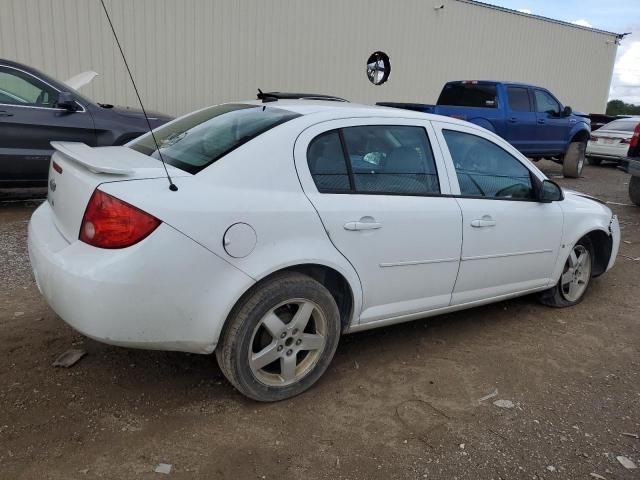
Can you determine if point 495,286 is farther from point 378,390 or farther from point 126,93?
point 126,93

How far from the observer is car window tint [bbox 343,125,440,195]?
3.13 m

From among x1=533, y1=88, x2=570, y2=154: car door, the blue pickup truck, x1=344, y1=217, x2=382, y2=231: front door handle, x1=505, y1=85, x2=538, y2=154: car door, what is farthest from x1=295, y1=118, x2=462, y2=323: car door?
x1=533, y1=88, x2=570, y2=154: car door

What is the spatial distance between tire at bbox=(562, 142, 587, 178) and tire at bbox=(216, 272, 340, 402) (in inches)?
438

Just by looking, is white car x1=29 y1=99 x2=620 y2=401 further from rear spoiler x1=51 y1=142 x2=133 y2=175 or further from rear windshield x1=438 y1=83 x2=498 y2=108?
rear windshield x1=438 y1=83 x2=498 y2=108

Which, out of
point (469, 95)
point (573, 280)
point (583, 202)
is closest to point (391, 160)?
point (583, 202)

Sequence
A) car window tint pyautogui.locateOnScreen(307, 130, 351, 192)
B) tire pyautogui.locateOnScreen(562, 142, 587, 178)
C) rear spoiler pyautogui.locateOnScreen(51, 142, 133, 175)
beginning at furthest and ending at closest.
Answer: tire pyautogui.locateOnScreen(562, 142, 587, 178), car window tint pyautogui.locateOnScreen(307, 130, 351, 192), rear spoiler pyautogui.locateOnScreen(51, 142, 133, 175)

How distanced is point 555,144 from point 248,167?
35.7ft

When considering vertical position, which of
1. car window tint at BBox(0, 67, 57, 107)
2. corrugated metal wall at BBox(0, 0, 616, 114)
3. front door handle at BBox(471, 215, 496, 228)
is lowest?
front door handle at BBox(471, 215, 496, 228)

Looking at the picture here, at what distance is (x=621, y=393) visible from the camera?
10.8 feet

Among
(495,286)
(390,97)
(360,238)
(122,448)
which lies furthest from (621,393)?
(390,97)

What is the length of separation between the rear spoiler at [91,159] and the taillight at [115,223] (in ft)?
0.42

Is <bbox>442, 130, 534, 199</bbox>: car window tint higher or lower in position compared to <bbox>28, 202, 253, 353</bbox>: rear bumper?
higher

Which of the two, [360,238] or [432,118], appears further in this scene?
[432,118]

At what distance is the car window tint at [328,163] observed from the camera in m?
2.94
